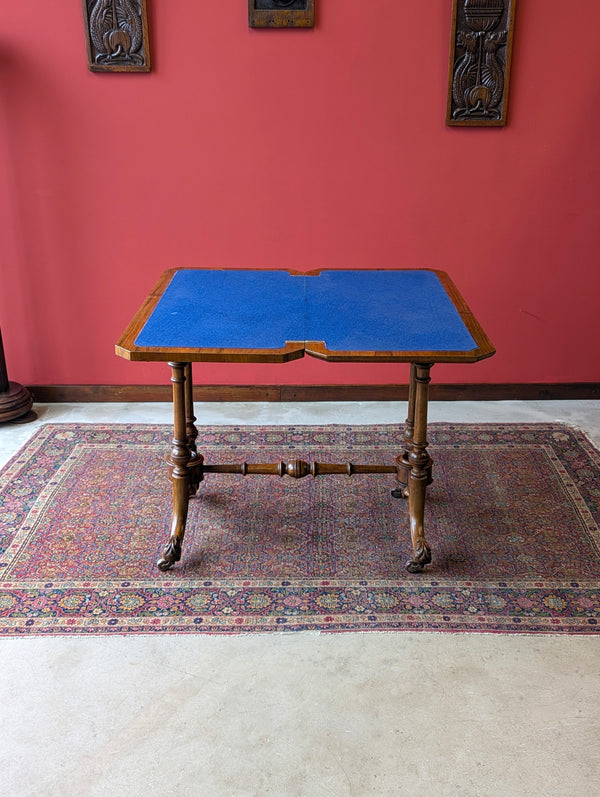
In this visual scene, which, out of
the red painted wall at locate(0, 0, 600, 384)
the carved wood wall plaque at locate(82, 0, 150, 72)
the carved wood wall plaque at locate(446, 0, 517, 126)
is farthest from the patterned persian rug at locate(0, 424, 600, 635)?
the carved wood wall plaque at locate(82, 0, 150, 72)

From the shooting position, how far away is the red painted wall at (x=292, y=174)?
418 cm

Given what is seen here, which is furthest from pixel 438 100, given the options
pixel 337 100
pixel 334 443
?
pixel 334 443

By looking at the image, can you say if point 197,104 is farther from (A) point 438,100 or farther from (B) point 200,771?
(B) point 200,771

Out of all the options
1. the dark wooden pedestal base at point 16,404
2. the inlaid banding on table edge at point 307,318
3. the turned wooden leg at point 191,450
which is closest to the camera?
the inlaid banding on table edge at point 307,318

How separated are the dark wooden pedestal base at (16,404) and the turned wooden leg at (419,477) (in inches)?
86.2

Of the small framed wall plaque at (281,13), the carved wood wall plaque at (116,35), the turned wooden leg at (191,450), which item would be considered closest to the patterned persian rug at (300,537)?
the turned wooden leg at (191,450)

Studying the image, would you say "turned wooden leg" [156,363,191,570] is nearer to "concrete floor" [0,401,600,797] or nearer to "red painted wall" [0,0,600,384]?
"concrete floor" [0,401,600,797]

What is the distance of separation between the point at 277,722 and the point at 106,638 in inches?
27.8

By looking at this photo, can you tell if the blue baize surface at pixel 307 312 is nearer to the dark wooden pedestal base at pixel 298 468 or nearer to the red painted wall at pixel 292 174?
the dark wooden pedestal base at pixel 298 468

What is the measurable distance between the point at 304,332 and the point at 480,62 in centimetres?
205

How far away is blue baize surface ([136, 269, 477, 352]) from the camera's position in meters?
2.93

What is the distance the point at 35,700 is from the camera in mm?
2607

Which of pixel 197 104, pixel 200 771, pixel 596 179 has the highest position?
pixel 197 104

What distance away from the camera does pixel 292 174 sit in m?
4.40
